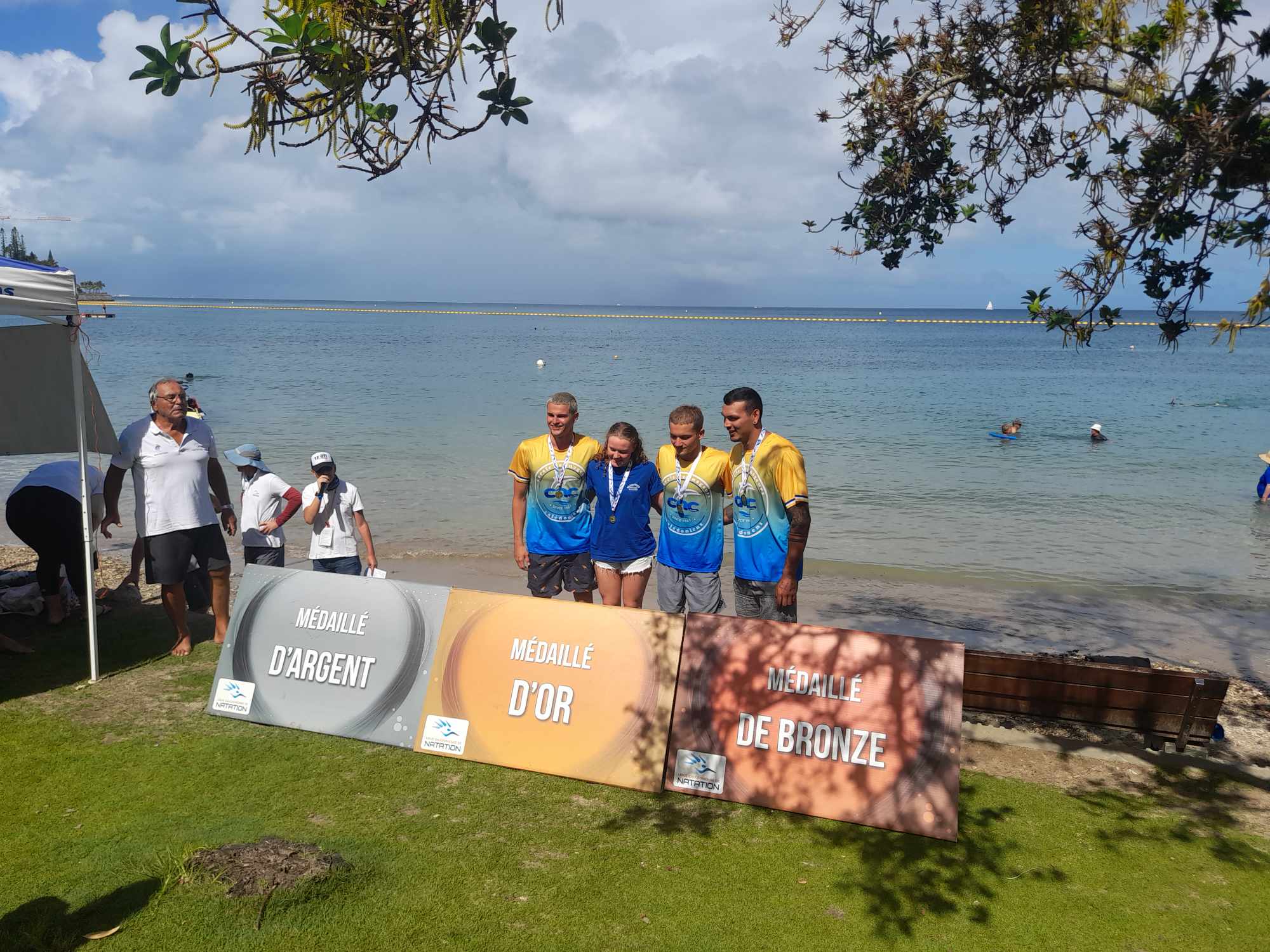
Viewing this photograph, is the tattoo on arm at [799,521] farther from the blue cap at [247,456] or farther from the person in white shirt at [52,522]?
the person in white shirt at [52,522]

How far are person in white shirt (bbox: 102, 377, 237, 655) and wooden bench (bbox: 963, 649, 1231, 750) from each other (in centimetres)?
557

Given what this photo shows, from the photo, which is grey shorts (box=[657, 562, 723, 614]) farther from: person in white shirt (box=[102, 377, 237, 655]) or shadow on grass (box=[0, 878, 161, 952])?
shadow on grass (box=[0, 878, 161, 952])

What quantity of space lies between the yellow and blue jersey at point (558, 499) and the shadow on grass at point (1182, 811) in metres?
3.72

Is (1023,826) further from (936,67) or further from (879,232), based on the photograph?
(936,67)

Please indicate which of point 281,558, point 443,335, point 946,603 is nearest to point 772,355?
point 443,335

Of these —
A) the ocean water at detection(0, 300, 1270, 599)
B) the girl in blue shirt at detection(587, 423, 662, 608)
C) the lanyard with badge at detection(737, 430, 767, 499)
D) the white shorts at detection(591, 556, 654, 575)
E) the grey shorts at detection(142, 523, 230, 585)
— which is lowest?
the ocean water at detection(0, 300, 1270, 599)

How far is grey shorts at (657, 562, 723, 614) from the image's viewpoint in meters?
6.43

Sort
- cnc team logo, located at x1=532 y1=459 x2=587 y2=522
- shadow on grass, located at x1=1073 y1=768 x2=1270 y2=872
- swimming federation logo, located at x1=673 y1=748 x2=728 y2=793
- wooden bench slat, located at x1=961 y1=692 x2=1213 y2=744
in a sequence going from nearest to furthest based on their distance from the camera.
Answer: shadow on grass, located at x1=1073 y1=768 x2=1270 y2=872
swimming federation logo, located at x1=673 y1=748 x2=728 y2=793
wooden bench slat, located at x1=961 y1=692 x2=1213 y2=744
cnc team logo, located at x1=532 y1=459 x2=587 y2=522

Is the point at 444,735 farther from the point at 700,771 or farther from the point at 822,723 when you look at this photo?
the point at 822,723

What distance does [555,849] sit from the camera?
461cm

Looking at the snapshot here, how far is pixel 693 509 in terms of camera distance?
21.2 ft

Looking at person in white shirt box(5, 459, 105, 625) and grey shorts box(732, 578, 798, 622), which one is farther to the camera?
person in white shirt box(5, 459, 105, 625)

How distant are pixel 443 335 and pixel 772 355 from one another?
42297 millimetres

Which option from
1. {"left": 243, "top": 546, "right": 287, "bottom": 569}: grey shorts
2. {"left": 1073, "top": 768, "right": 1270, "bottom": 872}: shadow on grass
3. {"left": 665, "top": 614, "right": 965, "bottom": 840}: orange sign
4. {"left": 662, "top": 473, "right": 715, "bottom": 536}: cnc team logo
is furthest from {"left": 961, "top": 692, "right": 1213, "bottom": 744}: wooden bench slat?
{"left": 243, "top": 546, "right": 287, "bottom": 569}: grey shorts
